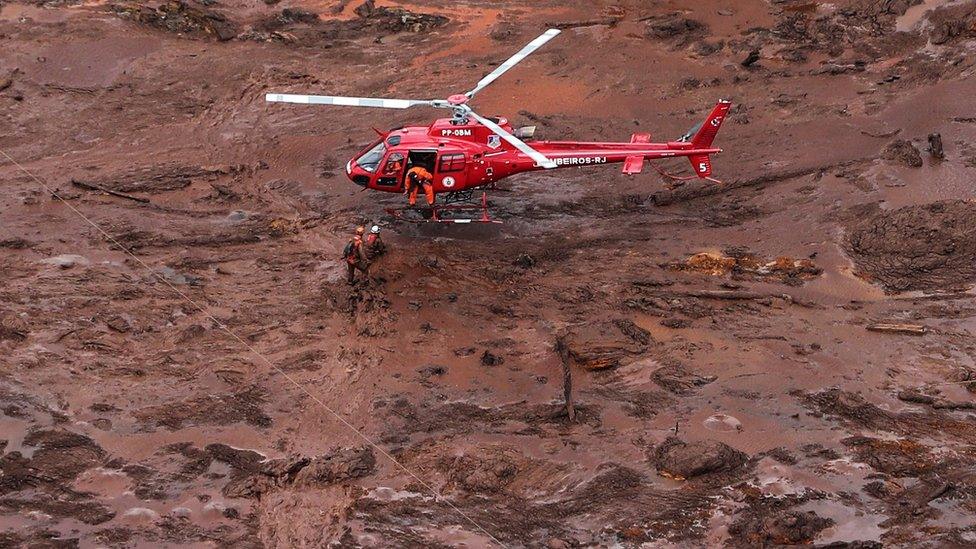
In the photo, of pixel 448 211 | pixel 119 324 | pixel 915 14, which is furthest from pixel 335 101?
pixel 915 14

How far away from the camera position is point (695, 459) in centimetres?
1102

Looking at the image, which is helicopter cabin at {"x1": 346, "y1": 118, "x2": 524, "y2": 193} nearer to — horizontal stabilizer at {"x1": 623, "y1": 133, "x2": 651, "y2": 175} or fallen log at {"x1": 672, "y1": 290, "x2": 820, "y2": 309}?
horizontal stabilizer at {"x1": 623, "y1": 133, "x2": 651, "y2": 175}

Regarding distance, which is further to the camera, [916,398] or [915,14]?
[915,14]

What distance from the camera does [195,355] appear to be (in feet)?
41.9

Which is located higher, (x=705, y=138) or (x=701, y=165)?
(x=705, y=138)

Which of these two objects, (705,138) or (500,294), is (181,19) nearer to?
(500,294)

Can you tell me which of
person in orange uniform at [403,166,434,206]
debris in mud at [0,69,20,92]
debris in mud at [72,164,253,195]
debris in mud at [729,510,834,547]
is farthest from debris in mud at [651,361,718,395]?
debris in mud at [0,69,20,92]

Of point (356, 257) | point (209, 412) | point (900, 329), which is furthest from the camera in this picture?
point (356, 257)

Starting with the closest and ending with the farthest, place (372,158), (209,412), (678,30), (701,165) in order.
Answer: (209,412) → (372,158) → (701,165) → (678,30)

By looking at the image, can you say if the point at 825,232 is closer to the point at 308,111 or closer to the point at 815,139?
the point at 815,139

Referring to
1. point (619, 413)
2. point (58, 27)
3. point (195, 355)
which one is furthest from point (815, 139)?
point (58, 27)

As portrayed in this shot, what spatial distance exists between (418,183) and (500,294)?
246 centimetres

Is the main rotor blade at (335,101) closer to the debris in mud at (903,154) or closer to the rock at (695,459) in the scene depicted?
the rock at (695,459)

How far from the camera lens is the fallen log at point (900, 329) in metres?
12.7
